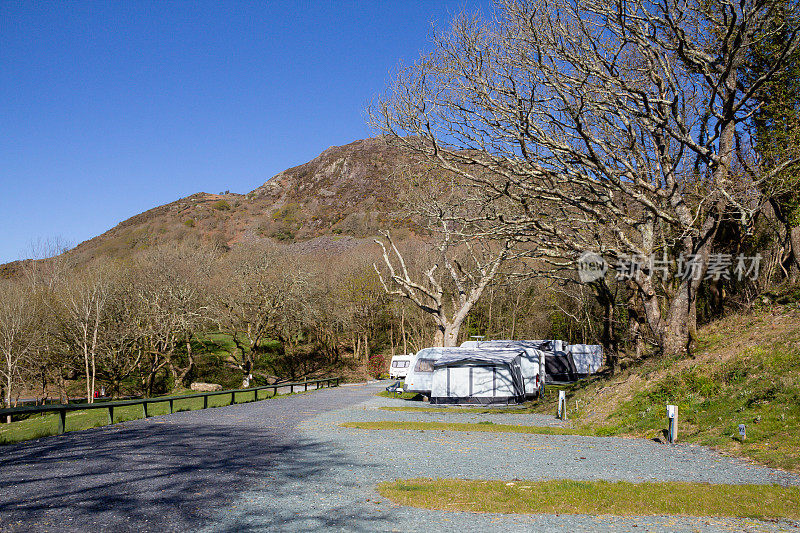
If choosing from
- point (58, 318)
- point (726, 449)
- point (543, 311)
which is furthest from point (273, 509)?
point (543, 311)

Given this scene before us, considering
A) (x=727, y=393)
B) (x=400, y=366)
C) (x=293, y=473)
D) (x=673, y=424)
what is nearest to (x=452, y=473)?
(x=293, y=473)

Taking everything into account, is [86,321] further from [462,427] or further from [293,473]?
[293,473]

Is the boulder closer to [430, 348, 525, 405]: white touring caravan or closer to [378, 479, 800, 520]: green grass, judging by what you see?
[430, 348, 525, 405]: white touring caravan

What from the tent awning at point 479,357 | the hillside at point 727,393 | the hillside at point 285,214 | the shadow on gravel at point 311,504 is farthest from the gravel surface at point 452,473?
the hillside at point 285,214

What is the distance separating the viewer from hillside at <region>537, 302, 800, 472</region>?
10.1 m

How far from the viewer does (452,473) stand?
8.41 m

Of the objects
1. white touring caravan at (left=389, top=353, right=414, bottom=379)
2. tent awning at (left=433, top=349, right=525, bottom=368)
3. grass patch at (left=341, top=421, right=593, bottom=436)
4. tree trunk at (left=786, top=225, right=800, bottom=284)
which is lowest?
white touring caravan at (left=389, top=353, right=414, bottom=379)

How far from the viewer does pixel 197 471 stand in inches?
314

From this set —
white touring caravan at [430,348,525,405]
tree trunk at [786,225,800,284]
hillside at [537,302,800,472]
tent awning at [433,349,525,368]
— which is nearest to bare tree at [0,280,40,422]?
white touring caravan at [430,348,525,405]

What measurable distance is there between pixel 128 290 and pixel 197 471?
31724mm

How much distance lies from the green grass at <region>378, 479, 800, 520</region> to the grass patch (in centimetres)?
660

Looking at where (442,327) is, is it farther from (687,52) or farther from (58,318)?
(58,318)

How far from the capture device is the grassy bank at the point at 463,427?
46.1 ft

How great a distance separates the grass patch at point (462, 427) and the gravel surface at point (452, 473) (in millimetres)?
825
